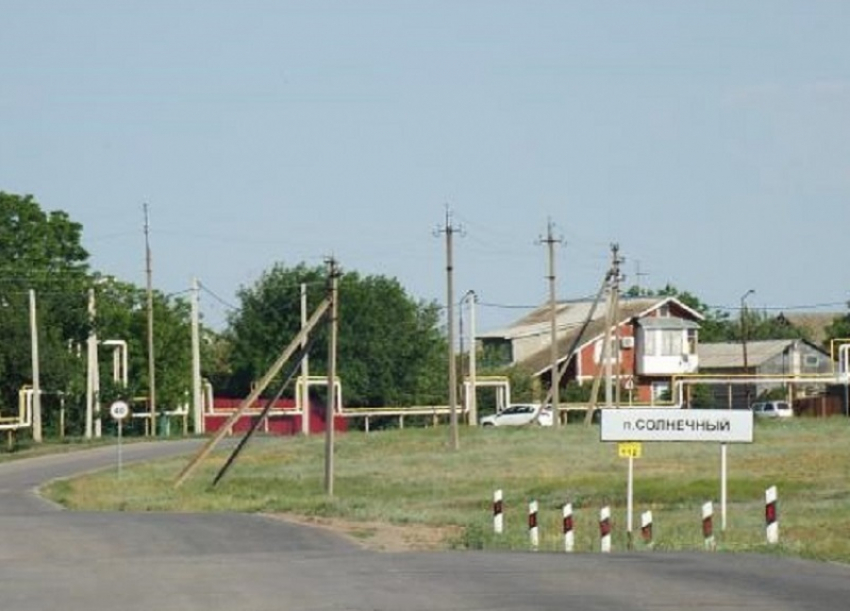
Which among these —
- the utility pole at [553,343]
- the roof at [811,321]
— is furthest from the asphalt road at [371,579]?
the roof at [811,321]

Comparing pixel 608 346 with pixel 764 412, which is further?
pixel 764 412

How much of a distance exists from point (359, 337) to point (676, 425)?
83037 mm

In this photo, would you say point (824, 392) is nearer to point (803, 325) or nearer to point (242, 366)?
point (242, 366)

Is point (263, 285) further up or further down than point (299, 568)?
further up

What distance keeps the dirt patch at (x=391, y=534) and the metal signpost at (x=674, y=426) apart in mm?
2999

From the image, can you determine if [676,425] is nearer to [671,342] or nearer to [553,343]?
[553,343]

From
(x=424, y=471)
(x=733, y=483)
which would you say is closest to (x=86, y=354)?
(x=424, y=471)

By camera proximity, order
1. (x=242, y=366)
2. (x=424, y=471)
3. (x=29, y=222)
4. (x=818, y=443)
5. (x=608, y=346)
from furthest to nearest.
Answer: (x=242, y=366)
(x=29, y=222)
(x=608, y=346)
(x=818, y=443)
(x=424, y=471)

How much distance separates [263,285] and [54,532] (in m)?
87.4

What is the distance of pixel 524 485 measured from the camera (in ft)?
171

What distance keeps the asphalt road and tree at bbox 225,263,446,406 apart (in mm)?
82324

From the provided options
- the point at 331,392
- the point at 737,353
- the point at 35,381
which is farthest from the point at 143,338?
the point at 331,392

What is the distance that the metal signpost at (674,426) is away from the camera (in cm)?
3234

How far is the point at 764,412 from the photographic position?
101000mm
